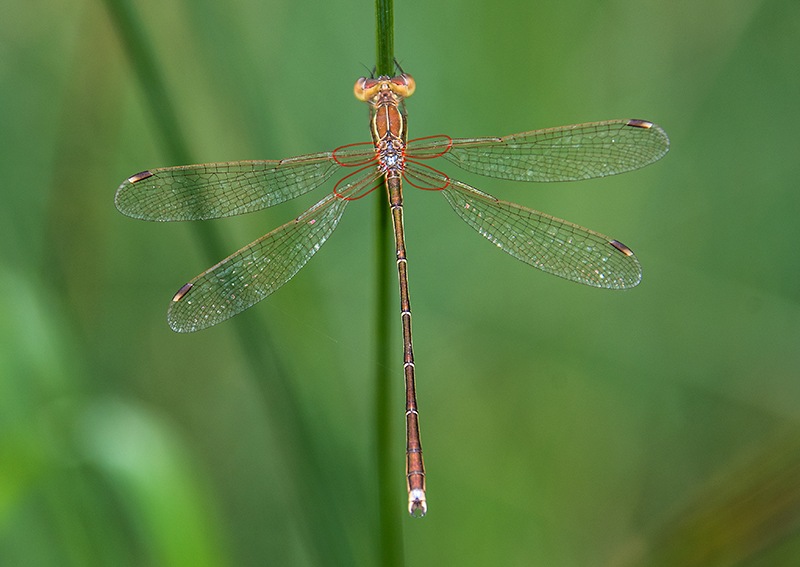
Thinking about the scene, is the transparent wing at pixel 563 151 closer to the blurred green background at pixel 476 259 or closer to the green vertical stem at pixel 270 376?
the blurred green background at pixel 476 259

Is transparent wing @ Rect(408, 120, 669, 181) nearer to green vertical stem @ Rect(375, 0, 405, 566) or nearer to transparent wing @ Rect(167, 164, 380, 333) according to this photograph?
transparent wing @ Rect(167, 164, 380, 333)

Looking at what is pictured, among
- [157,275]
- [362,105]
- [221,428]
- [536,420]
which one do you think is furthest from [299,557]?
[362,105]

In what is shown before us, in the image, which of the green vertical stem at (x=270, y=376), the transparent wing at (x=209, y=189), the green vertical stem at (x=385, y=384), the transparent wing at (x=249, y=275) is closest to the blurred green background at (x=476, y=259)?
the transparent wing at (x=249, y=275)

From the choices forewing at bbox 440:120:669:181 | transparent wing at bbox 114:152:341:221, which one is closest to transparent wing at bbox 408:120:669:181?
forewing at bbox 440:120:669:181

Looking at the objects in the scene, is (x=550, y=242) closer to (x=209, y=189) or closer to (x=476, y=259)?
(x=476, y=259)

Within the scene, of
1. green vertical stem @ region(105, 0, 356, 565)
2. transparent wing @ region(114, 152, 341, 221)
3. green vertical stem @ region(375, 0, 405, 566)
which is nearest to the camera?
green vertical stem @ region(375, 0, 405, 566)

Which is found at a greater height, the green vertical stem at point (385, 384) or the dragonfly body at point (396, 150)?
the dragonfly body at point (396, 150)
